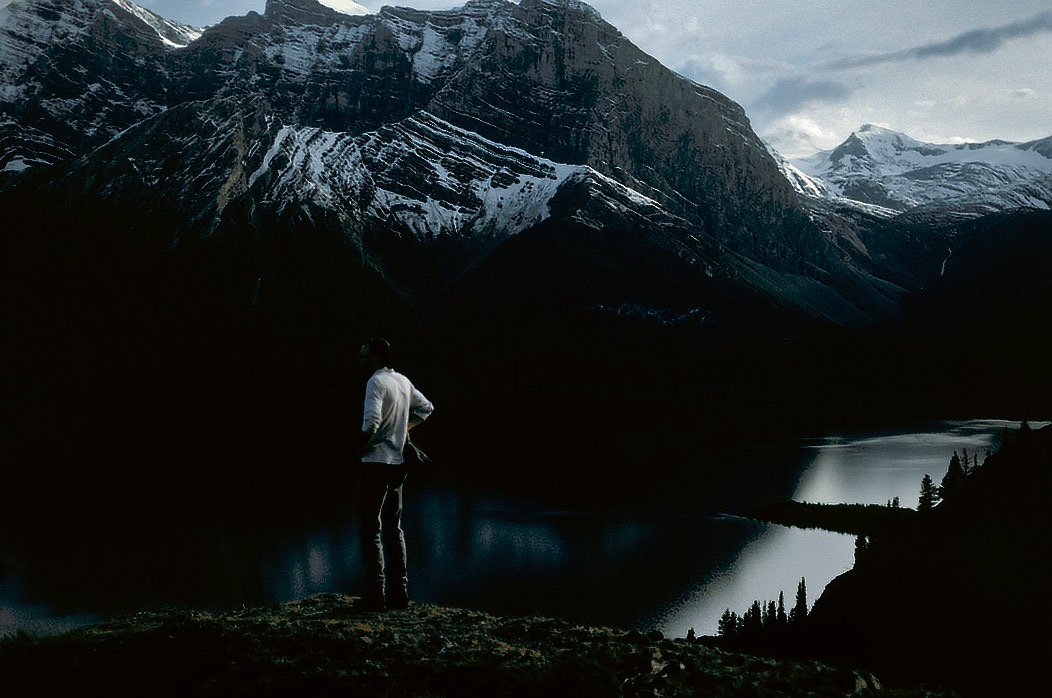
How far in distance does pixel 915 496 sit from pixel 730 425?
77.1m

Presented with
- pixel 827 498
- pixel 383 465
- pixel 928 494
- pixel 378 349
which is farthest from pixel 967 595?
pixel 827 498

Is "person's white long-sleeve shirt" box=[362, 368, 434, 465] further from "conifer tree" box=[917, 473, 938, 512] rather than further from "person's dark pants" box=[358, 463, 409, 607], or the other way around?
"conifer tree" box=[917, 473, 938, 512]

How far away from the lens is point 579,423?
189 m

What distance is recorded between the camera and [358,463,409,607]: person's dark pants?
1479 centimetres

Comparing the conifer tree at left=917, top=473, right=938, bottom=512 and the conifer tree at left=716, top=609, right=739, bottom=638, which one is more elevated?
the conifer tree at left=917, top=473, right=938, bottom=512

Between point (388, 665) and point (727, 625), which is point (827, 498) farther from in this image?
point (388, 665)

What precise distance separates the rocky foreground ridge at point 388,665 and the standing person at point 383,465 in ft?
4.47

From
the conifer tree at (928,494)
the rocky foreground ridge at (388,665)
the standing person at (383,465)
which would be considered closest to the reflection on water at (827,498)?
the conifer tree at (928,494)

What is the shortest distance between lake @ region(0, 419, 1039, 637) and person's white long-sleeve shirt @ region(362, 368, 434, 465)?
1901 inches

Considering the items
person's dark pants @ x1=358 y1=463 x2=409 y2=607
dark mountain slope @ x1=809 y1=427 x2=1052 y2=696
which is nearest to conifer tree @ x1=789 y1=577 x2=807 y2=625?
dark mountain slope @ x1=809 y1=427 x2=1052 y2=696

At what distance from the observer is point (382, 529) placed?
52.6 ft

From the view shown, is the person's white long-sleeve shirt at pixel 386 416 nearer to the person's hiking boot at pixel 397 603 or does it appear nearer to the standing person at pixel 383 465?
the standing person at pixel 383 465

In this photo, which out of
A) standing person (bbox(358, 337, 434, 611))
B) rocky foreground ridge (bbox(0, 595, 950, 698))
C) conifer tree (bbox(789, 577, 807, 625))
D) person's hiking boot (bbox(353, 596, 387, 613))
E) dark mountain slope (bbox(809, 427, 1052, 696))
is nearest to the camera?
rocky foreground ridge (bbox(0, 595, 950, 698))

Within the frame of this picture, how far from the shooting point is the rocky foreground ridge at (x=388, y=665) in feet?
37.1
